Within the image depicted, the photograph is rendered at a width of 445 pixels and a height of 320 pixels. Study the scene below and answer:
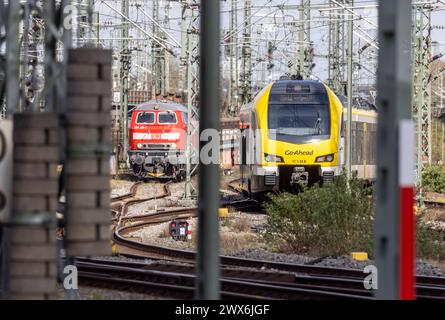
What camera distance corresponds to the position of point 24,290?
22.4 ft

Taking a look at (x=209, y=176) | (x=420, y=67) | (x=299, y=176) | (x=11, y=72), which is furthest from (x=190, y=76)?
(x=209, y=176)

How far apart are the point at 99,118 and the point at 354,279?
6.37 m

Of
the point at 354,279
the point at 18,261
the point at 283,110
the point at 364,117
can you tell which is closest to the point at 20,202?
the point at 18,261

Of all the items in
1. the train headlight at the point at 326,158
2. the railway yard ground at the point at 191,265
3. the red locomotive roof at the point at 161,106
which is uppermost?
the red locomotive roof at the point at 161,106

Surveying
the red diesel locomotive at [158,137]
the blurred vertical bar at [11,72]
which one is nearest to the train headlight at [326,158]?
the red diesel locomotive at [158,137]

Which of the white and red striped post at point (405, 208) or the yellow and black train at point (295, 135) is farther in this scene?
the yellow and black train at point (295, 135)

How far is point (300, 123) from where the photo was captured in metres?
24.5

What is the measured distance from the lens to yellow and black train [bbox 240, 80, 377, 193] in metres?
24.1

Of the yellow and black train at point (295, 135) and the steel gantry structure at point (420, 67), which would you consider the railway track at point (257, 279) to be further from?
the steel gantry structure at point (420, 67)

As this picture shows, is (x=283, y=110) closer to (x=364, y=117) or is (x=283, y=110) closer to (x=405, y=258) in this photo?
(x=364, y=117)

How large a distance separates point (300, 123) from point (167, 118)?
16488 mm

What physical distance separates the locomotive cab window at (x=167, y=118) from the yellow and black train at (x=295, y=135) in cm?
1586

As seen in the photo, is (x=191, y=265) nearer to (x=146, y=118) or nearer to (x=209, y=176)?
(x=209, y=176)

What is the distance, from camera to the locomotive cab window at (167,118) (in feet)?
132
